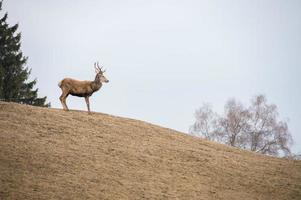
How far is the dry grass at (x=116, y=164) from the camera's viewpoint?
49.6 ft

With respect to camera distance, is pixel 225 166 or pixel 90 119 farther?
pixel 90 119

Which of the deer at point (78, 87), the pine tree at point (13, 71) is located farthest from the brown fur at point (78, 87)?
the pine tree at point (13, 71)

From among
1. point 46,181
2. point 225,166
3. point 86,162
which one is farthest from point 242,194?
point 46,181

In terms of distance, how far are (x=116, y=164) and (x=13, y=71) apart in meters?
29.3

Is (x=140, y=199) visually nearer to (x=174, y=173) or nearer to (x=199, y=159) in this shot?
(x=174, y=173)

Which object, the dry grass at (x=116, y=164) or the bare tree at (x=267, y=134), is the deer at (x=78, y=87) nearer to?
the dry grass at (x=116, y=164)

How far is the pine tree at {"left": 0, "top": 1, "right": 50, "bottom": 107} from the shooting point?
42.1 meters

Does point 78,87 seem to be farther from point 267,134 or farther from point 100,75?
point 267,134

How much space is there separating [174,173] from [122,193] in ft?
12.1

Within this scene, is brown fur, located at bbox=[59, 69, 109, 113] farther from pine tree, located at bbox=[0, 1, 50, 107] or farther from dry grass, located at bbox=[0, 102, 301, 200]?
pine tree, located at bbox=[0, 1, 50, 107]

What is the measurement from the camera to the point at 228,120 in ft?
147

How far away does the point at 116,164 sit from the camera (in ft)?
59.1

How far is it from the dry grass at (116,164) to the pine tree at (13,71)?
19.5 meters

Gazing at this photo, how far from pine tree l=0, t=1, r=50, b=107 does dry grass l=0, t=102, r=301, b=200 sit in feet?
64.0
